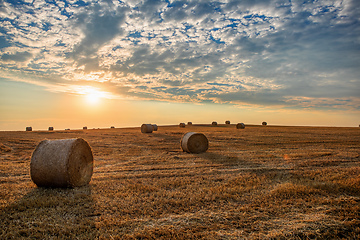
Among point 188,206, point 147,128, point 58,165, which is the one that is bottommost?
point 188,206

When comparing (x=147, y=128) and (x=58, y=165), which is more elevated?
(x=147, y=128)

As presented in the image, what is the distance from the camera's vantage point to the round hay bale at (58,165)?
777 centimetres

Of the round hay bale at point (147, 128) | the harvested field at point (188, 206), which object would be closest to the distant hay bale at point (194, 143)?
the harvested field at point (188, 206)

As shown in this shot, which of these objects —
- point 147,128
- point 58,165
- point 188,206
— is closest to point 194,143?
point 58,165

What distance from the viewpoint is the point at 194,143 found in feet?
54.5

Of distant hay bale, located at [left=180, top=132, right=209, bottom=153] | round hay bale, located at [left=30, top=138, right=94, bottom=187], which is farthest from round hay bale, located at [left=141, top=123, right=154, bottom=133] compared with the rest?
round hay bale, located at [left=30, top=138, right=94, bottom=187]

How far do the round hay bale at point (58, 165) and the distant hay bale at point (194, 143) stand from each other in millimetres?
8918

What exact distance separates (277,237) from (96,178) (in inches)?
282

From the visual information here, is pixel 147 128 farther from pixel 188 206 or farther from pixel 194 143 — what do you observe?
A: pixel 188 206

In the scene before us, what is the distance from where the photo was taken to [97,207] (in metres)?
6.05

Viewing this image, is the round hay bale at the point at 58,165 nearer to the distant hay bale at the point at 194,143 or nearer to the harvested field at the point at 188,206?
the harvested field at the point at 188,206

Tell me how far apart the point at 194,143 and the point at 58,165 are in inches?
405

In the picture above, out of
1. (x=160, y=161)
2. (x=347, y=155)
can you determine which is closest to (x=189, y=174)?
(x=160, y=161)

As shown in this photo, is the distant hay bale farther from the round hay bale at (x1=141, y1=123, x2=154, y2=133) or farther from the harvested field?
the round hay bale at (x1=141, y1=123, x2=154, y2=133)
